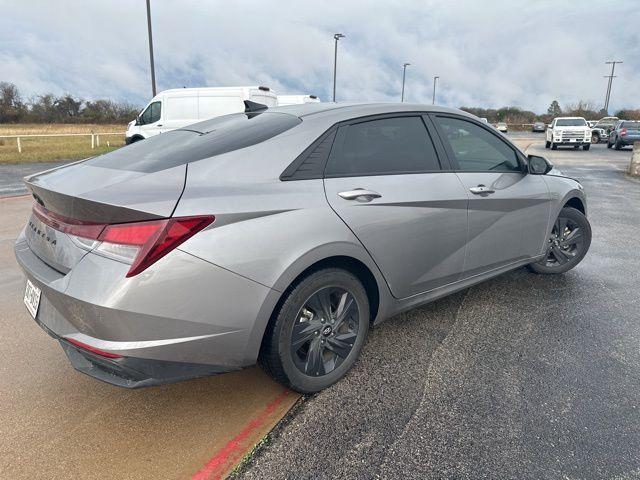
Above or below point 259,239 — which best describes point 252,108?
above

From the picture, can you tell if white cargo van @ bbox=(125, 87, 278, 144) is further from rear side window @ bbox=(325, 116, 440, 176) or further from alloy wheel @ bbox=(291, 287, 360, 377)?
alloy wheel @ bbox=(291, 287, 360, 377)

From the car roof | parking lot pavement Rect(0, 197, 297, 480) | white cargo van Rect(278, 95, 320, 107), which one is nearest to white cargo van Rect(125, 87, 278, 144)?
white cargo van Rect(278, 95, 320, 107)

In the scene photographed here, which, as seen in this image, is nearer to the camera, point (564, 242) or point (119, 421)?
point (119, 421)

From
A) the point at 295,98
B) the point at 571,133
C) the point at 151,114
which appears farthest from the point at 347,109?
the point at 571,133

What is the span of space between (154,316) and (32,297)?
2.97 ft

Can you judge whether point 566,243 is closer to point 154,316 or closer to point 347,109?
point 347,109

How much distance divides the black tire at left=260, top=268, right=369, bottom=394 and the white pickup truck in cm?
2740

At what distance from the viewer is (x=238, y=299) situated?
6.90 ft

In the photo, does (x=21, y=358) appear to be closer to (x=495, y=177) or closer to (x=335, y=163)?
(x=335, y=163)

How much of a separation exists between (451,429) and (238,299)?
1256 mm

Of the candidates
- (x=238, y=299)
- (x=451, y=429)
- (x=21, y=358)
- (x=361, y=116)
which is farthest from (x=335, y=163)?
(x=21, y=358)

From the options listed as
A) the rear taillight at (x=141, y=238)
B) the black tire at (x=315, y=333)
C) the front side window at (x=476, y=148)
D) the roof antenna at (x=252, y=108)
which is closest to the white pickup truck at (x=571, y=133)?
the front side window at (x=476, y=148)

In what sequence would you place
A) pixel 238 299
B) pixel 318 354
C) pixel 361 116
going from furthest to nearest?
pixel 361 116 → pixel 318 354 → pixel 238 299

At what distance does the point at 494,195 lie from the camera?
11.2 ft
